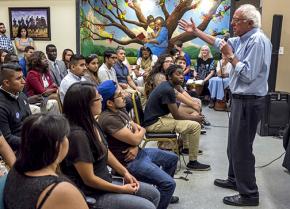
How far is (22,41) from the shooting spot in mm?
7980

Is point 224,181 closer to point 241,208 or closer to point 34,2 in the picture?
point 241,208

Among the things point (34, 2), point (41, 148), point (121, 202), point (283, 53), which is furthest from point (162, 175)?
point (34, 2)

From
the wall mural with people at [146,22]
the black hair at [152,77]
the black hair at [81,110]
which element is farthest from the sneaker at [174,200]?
the wall mural with people at [146,22]

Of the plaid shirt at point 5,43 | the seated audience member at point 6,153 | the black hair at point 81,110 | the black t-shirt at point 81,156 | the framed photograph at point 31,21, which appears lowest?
the seated audience member at point 6,153

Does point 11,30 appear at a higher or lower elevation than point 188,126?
higher

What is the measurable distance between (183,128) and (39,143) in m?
2.51

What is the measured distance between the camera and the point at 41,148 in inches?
49.0

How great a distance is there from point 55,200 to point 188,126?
8.48 feet

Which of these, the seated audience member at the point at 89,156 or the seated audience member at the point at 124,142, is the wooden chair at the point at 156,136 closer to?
the seated audience member at the point at 124,142

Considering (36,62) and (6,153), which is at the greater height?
(36,62)

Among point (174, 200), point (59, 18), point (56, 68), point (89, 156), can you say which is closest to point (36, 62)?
point (56, 68)

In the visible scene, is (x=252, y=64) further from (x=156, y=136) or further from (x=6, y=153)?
(x=6, y=153)

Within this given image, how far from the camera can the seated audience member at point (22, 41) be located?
25.9 ft

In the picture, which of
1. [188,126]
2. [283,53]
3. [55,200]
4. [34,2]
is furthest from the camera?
[34,2]
